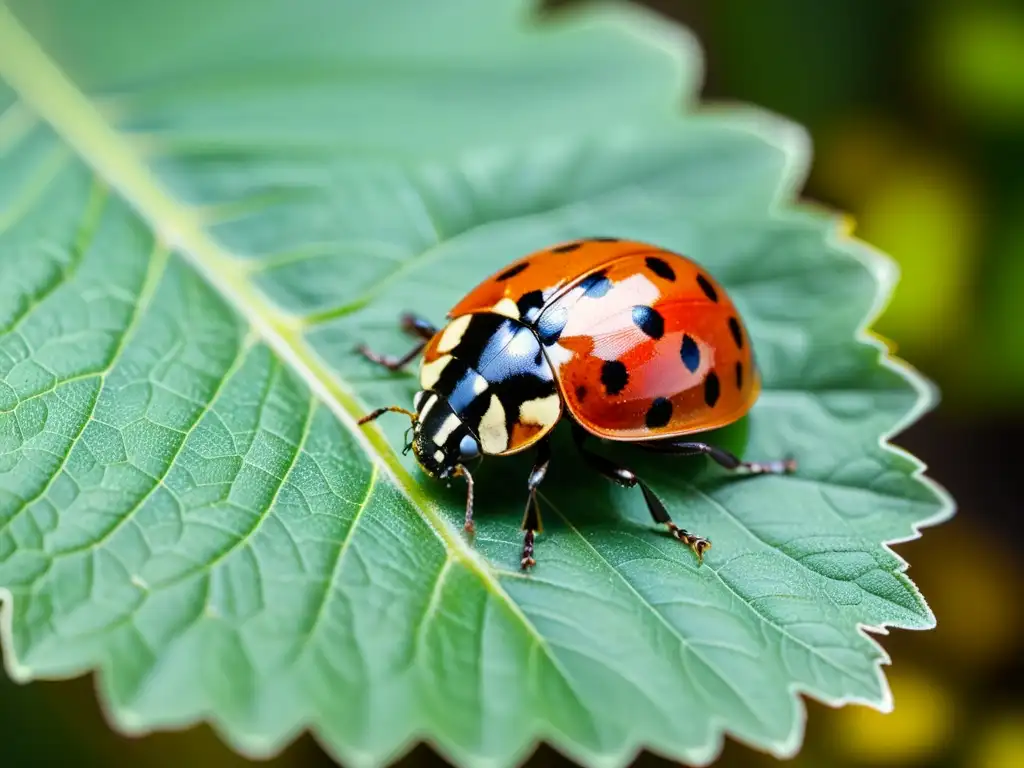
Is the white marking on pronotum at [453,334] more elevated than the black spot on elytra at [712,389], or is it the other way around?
the white marking on pronotum at [453,334]

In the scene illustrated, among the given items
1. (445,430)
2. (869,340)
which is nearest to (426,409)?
(445,430)

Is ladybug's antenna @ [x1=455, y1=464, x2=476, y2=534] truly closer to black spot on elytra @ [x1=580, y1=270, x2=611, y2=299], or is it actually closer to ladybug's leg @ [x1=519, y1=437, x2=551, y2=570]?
ladybug's leg @ [x1=519, y1=437, x2=551, y2=570]

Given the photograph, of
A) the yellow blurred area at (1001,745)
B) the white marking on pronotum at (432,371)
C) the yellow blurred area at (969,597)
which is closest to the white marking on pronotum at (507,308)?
the white marking on pronotum at (432,371)

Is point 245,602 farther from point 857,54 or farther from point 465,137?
point 857,54

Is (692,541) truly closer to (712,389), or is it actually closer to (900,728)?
(712,389)

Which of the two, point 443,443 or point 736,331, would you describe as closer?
point 443,443

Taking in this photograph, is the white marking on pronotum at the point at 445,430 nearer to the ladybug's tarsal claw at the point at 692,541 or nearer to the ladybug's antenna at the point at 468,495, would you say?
the ladybug's antenna at the point at 468,495

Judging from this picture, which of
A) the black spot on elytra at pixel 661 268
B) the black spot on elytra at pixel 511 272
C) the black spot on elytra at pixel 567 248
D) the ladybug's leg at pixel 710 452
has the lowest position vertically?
the ladybug's leg at pixel 710 452

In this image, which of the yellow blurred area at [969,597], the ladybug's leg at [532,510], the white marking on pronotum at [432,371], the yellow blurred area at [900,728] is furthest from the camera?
the yellow blurred area at [969,597]
